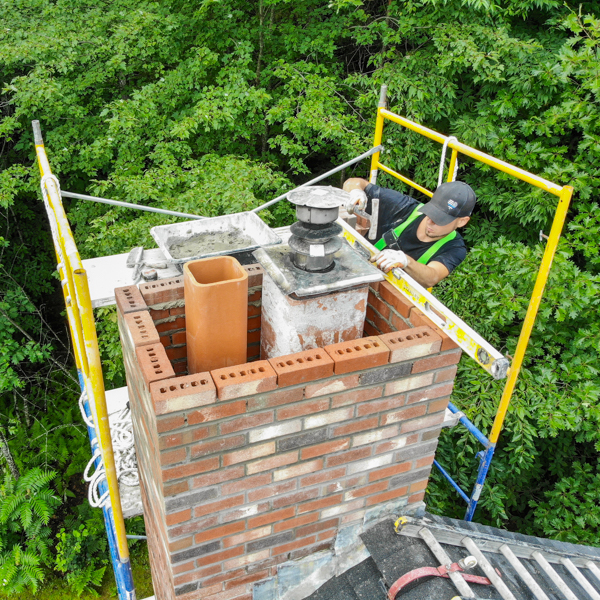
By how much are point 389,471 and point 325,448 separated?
0.52 metres

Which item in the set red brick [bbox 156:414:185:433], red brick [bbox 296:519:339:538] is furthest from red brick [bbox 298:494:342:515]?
red brick [bbox 156:414:185:433]

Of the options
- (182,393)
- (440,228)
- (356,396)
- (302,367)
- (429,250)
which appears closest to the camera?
(182,393)

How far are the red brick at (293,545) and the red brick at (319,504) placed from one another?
0.71 feet

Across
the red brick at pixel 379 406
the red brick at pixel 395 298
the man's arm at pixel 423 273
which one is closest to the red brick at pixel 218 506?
the red brick at pixel 379 406

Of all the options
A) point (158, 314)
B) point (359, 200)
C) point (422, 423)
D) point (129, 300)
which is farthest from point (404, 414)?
point (359, 200)

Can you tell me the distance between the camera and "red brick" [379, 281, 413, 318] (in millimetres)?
2922

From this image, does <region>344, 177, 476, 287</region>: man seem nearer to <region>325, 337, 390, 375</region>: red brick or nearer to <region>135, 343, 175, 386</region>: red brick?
<region>325, 337, 390, 375</region>: red brick

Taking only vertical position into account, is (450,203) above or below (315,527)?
above

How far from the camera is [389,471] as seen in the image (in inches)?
115

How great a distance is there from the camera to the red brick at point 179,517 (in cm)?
236

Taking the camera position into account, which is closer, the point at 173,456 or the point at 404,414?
the point at 173,456

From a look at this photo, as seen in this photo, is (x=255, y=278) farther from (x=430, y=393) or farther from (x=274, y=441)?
(x=430, y=393)

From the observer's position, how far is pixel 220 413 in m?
2.23

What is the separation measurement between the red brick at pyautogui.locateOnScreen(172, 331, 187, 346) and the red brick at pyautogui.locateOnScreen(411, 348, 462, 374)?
135 centimetres
